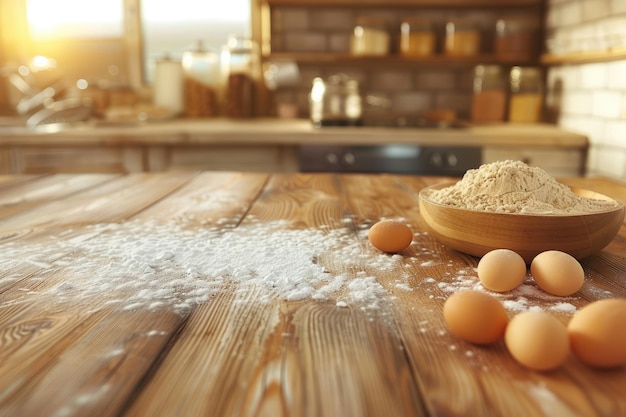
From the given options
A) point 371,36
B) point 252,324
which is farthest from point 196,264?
point 371,36

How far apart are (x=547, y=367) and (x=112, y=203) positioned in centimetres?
94

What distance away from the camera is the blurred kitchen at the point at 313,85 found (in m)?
2.23

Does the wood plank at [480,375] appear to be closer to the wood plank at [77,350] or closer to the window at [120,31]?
the wood plank at [77,350]

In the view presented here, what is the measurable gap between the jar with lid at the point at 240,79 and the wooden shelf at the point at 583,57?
147 cm

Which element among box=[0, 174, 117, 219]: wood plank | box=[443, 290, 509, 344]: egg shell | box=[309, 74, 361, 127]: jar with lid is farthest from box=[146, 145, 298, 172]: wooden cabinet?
box=[443, 290, 509, 344]: egg shell

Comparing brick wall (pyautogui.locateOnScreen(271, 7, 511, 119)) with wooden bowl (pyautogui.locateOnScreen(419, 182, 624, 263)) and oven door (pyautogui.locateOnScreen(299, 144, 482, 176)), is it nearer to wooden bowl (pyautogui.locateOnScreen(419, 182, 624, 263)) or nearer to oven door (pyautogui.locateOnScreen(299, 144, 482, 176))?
oven door (pyautogui.locateOnScreen(299, 144, 482, 176))

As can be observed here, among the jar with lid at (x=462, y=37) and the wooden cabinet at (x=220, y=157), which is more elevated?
the jar with lid at (x=462, y=37)

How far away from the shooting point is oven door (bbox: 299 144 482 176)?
2.23m

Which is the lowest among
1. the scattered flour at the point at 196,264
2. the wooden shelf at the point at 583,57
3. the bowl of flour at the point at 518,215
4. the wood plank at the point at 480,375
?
the wood plank at the point at 480,375

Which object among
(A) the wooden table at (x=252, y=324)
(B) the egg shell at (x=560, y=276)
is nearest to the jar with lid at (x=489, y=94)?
(A) the wooden table at (x=252, y=324)

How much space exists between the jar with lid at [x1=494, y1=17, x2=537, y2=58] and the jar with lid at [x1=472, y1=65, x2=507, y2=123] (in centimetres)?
11

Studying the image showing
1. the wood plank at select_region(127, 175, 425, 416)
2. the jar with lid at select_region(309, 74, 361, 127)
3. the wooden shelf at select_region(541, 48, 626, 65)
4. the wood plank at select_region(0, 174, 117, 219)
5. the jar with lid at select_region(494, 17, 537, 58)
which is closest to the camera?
the wood plank at select_region(127, 175, 425, 416)

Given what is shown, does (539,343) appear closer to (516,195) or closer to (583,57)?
(516,195)

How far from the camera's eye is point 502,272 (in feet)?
2.06
